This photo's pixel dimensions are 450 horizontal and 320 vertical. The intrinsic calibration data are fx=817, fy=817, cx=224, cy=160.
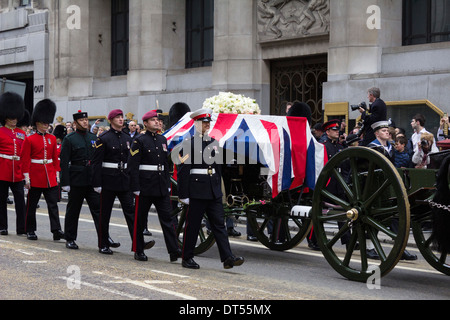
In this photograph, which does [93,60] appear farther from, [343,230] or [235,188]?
[343,230]

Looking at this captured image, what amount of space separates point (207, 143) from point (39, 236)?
14.5ft

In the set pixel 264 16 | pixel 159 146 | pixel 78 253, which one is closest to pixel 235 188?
pixel 159 146

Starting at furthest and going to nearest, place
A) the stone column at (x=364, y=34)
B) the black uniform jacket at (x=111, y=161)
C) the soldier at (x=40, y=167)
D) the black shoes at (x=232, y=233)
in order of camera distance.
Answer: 1. the stone column at (x=364, y=34)
2. the black shoes at (x=232, y=233)
3. the soldier at (x=40, y=167)
4. the black uniform jacket at (x=111, y=161)

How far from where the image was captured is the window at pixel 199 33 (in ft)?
85.4

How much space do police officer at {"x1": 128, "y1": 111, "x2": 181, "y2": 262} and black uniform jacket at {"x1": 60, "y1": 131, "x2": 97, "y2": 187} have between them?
1348 millimetres

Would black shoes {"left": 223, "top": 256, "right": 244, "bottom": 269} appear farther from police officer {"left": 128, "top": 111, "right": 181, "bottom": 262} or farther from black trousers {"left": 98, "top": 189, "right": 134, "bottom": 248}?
black trousers {"left": 98, "top": 189, "right": 134, "bottom": 248}

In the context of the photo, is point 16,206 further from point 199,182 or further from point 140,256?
point 199,182

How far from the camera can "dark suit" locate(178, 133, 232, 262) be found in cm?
970

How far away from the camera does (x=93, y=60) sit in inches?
1192

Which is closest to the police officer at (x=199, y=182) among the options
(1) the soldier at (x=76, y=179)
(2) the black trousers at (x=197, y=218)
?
(2) the black trousers at (x=197, y=218)

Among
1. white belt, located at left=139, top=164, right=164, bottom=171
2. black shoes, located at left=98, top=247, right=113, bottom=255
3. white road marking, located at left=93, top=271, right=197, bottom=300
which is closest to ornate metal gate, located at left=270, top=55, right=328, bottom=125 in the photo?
black shoes, located at left=98, top=247, right=113, bottom=255

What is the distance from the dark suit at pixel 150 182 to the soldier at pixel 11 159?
3284 mm

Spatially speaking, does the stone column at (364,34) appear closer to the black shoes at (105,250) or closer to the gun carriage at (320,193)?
the gun carriage at (320,193)
